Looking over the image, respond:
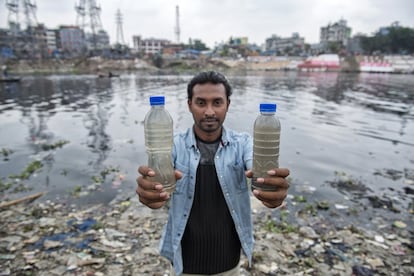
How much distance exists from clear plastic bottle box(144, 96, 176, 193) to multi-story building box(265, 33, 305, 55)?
13408cm

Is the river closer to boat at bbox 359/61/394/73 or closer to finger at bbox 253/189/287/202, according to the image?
finger at bbox 253/189/287/202

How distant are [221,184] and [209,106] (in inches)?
23.3

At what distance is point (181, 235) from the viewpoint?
2.15 m

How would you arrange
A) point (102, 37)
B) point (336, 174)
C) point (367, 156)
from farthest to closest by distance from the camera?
point (102, 37) < point (367, 156) < point (336, 174)

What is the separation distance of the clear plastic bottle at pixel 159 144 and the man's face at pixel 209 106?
0.25m

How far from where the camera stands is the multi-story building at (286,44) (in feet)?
431

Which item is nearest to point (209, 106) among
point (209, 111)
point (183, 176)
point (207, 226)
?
point (209, 111)

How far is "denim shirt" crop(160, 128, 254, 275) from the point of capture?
7.06ft

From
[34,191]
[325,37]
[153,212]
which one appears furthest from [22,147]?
[325,37]

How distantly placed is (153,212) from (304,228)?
8.73 ft

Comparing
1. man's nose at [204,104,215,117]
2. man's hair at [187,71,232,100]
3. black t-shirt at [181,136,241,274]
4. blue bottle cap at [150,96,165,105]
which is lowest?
black t-shirt at [181,136,241,274]

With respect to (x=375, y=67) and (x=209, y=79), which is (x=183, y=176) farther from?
(x=375, y=67)

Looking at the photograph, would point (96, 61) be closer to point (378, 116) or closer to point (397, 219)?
point (378, 116)

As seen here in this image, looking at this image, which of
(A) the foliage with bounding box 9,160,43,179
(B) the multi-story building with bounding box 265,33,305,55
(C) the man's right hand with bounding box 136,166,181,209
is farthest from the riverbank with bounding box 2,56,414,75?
(C) the man's right hand with bounding box 136,166,181,209
